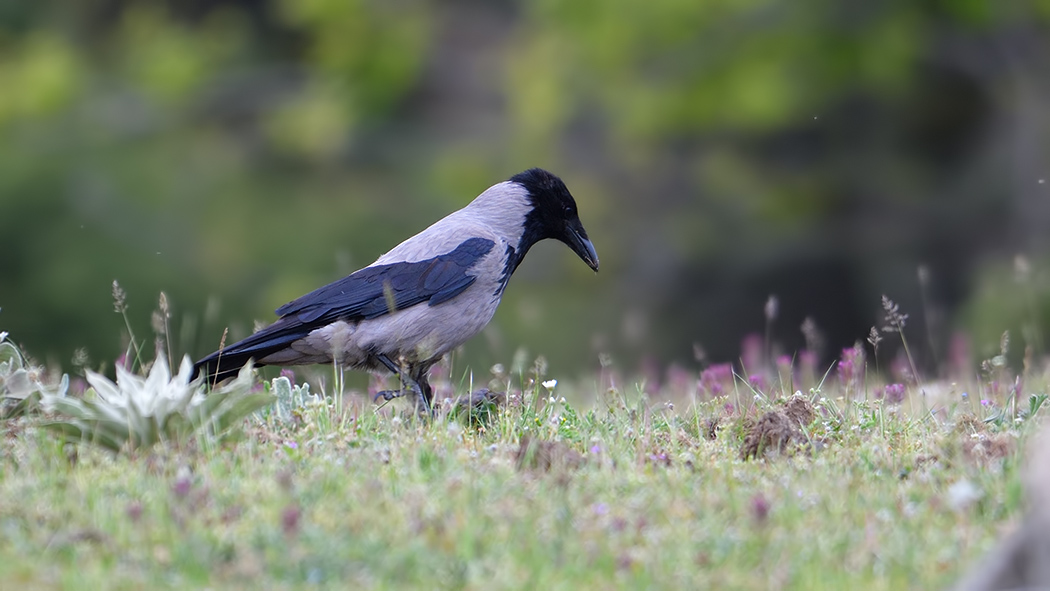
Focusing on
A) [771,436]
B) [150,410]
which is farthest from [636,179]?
[150,410]

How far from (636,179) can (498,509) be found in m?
16.0

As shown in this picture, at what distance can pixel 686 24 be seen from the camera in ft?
49.4

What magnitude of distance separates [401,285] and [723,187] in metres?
12.1

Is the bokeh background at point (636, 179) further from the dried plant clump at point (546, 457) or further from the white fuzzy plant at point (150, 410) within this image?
the white fuzzy plant at point (150, 410)

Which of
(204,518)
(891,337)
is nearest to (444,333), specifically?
(204,518)

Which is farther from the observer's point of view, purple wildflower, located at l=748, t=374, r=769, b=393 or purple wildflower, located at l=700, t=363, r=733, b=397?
purple wildflower, located at l=700, t=363, r=733, b=397

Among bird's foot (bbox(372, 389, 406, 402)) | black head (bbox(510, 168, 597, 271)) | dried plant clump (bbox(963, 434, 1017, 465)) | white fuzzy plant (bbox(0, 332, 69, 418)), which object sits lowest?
dried plant clump (bbox(963, 434, 1017, 465))

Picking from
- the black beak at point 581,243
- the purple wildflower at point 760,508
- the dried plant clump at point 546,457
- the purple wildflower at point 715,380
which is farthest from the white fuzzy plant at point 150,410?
the black beak at point 581,243

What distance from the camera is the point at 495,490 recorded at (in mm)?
4074

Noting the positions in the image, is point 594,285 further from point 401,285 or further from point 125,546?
point 125,546

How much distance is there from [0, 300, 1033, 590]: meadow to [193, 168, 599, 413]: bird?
0.48 m

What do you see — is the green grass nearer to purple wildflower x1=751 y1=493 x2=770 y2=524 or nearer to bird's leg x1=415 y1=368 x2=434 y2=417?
purple wildflower x1=751 y1=493 x2=770 y2=524

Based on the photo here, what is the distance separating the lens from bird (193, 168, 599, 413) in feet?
20.2

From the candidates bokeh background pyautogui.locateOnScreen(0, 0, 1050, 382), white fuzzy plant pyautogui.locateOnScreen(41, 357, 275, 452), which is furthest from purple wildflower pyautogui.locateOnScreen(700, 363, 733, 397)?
bokeh background pyautogui.locateOnScreen(0, 0, 1050, 382)
